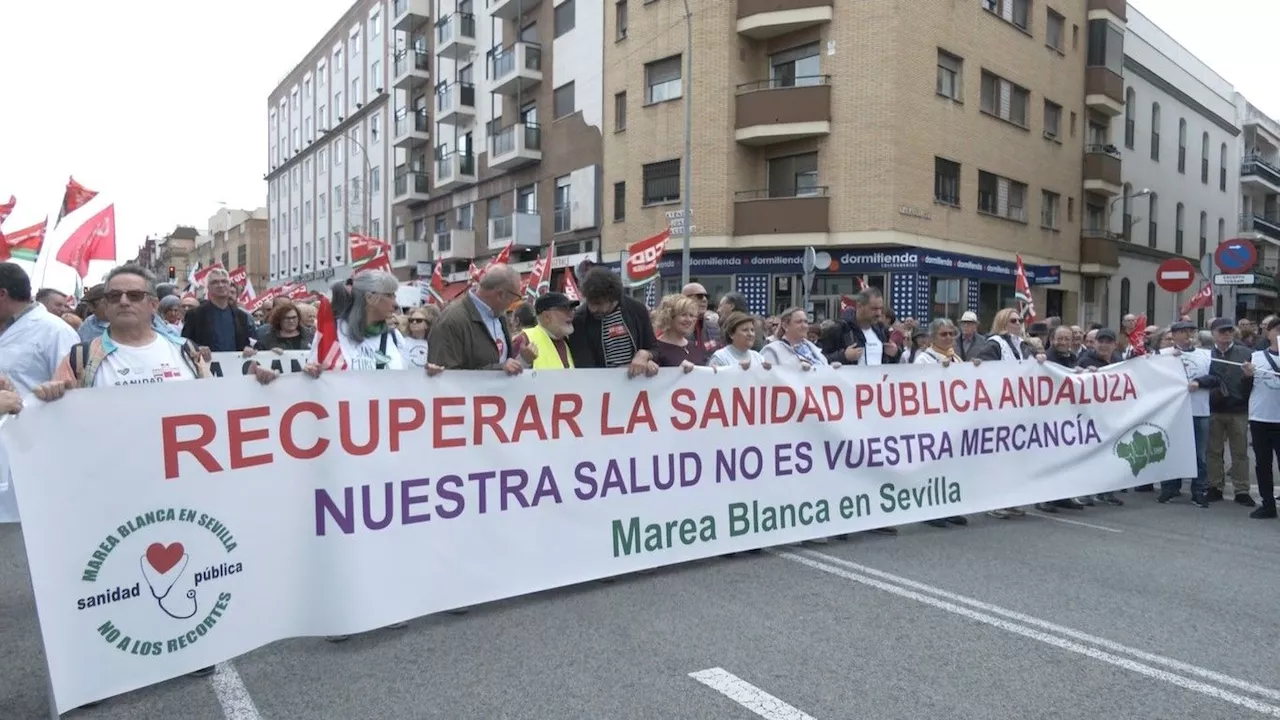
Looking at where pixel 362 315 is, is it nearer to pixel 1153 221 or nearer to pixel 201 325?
pixel 201 325

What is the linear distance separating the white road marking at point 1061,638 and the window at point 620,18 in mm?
25598

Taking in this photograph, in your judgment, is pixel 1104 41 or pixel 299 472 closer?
pixel 299 472

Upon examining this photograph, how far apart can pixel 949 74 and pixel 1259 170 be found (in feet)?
114

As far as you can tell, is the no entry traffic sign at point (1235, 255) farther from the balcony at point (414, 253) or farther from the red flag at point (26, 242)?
the balcony at point (414, 253)

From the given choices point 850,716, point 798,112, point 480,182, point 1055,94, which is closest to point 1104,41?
point 1055,94

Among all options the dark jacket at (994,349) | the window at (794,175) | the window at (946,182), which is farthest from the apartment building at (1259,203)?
the dark jacket at (994,349)

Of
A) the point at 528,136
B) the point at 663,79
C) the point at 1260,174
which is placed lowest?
the point at 528,136

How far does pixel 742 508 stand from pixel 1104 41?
33.1m

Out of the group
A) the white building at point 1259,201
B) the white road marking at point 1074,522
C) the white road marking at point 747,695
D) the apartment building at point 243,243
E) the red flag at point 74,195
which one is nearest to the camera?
the white road marking at point 747,695

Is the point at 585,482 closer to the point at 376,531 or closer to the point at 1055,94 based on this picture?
the point at 376,531

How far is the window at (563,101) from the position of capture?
3216 cm

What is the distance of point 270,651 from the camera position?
4.52 metres

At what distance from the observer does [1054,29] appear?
3105cm

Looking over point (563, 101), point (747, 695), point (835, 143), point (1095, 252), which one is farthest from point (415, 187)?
point (747, 695)
